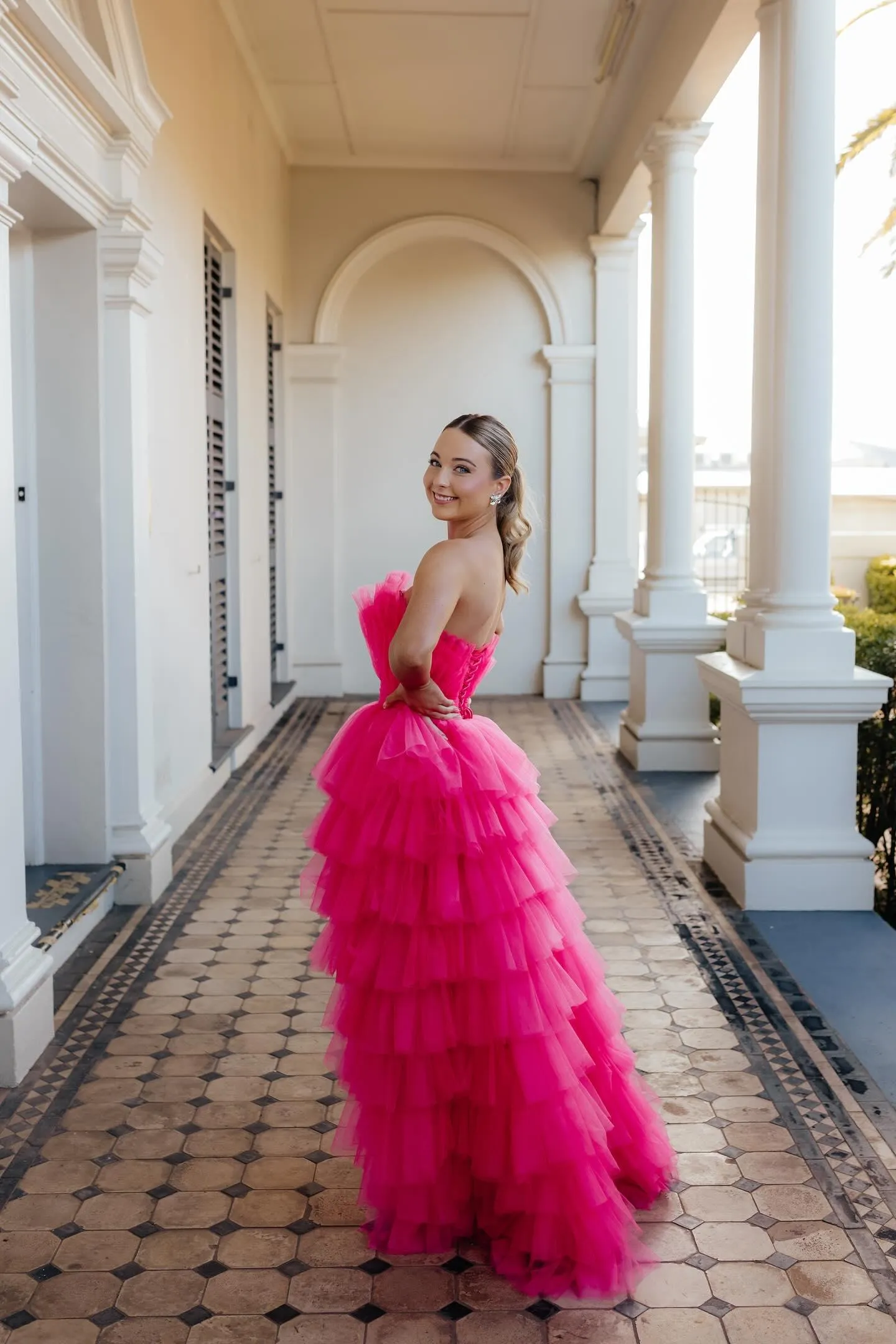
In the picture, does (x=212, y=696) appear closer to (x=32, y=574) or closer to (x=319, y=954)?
(x=32, y=574)

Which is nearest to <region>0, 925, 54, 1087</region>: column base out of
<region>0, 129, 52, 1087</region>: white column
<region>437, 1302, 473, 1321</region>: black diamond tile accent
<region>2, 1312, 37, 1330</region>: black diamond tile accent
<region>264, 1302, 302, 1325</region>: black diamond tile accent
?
<region>0, 129, 52, 1087</region>: white column

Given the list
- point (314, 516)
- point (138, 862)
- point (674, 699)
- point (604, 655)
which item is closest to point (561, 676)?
point (604, 655)

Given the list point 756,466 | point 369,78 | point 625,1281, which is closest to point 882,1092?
point 625,1281

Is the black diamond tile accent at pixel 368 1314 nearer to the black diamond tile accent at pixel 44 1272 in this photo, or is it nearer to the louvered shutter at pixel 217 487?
the black diamond tile accent at pixel 44 1272

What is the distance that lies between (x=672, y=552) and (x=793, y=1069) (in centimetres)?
465

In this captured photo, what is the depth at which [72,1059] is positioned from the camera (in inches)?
139

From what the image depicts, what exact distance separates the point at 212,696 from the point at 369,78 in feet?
14.0

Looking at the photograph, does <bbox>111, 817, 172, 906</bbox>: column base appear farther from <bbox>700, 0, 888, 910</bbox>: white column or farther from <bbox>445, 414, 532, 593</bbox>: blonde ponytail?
<bbox>445, 414, 532, 593</bbox>: blonde ponytail

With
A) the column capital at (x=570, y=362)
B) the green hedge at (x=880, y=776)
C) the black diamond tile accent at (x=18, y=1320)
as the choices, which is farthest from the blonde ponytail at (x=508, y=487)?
the column capital at (x=570, y=362)

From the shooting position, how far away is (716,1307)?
2389 millimetres

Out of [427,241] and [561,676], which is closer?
[427,241]

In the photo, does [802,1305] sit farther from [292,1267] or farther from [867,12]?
[867,12]

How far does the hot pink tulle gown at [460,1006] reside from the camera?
7.91 feet

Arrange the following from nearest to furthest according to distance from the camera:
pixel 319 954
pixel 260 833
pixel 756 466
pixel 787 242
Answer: pixel 319 954 < pixel 787 242 < pixel 756 466 < pixel 260 833
